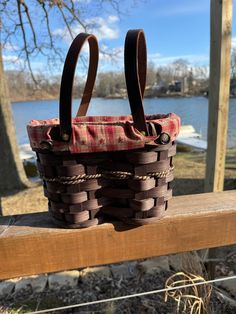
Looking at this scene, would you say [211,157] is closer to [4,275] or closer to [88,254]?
[88,254]

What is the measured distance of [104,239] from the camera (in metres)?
0.65

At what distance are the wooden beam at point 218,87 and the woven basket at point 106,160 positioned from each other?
882 mm

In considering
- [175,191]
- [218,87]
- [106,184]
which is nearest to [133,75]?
[106,184]

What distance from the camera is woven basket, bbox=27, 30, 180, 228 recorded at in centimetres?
54

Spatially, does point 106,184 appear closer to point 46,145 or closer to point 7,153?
point 46,145

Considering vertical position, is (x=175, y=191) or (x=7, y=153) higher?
(x=7, y=153)

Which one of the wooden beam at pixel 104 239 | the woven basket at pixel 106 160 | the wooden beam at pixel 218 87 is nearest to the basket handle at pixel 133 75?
the woven basket at pixel 106 160

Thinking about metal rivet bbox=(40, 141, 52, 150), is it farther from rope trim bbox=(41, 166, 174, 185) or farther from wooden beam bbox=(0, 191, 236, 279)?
wooden beam bbox=(0, 191, 236, 279)

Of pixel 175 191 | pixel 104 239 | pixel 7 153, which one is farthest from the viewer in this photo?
pixel 7 153

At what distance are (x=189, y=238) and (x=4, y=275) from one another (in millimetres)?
423

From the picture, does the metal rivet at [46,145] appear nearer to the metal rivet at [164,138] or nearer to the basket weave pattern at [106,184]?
the basket weave pattern at [106,184]

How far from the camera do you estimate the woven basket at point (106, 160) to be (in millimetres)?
542

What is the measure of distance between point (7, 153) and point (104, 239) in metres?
3.71

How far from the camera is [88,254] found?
25.6 inches
